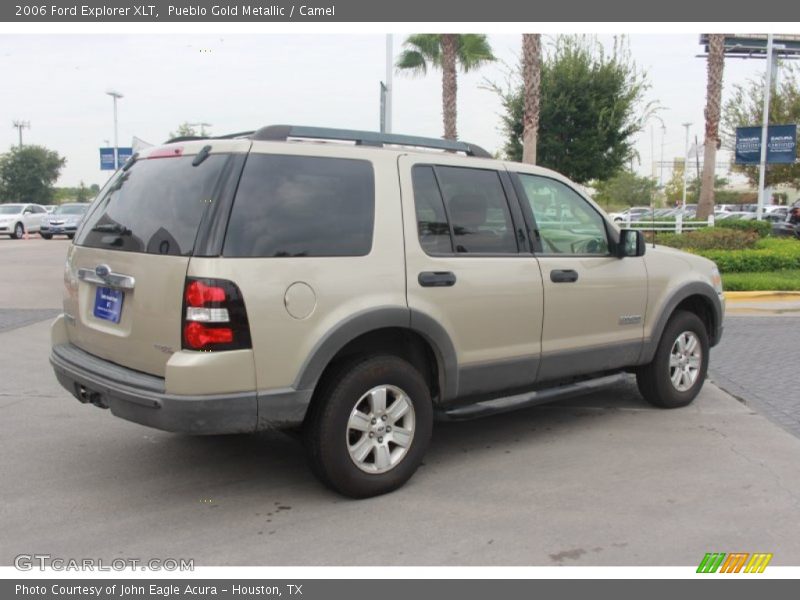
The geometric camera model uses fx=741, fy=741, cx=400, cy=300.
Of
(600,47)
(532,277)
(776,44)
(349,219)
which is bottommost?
(532,277)

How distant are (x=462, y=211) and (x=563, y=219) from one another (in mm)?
963

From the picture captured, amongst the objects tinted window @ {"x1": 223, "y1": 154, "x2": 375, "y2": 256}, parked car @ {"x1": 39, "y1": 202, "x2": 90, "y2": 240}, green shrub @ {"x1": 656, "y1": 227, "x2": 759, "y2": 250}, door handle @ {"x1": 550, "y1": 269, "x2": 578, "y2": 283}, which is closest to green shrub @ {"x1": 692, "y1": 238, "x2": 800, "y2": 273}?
green shrub @ {"x1": 656, "y1": 227, "x2": 759, "y2": 250}

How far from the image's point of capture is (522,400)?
192 inches

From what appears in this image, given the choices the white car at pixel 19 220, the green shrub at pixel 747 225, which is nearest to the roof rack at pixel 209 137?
the green shrub at pixel 747 225

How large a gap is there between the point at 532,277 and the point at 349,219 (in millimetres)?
1398

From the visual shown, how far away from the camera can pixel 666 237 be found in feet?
52.8

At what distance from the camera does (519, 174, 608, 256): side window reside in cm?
515

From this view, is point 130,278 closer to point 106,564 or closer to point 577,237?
point 106,564

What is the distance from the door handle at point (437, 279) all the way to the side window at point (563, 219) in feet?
3.07

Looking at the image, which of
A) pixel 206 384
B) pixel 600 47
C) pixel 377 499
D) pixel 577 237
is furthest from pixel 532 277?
pixel 600 47

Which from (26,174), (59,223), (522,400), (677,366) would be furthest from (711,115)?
(26,174)

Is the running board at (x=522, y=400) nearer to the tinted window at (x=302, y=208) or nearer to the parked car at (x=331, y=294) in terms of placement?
the parked car at (x=331, y=294)

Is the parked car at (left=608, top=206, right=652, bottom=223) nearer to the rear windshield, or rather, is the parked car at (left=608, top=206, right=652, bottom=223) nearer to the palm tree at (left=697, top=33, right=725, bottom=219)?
the palm tree at (left=697, top=33, right=725, bottom=219)

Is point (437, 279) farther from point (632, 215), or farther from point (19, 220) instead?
point (632, 215)
